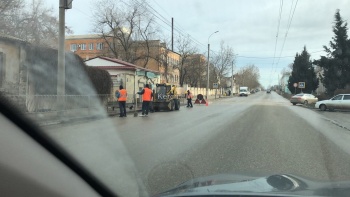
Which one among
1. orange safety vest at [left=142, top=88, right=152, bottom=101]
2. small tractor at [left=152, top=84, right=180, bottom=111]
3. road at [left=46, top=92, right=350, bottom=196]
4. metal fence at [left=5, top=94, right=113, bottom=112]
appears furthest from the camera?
small tractor at [left=152, top=84, right=180, bottom=111]

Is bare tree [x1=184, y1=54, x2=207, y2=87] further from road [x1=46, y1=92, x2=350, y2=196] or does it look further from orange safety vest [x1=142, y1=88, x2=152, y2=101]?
road [x1=46, y1=92, x2=350, y2=196]

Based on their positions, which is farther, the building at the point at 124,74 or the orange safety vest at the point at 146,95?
the building at the point at 124,74

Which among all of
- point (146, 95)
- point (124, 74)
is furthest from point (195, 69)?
point (146, 95)

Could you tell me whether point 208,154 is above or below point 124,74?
below

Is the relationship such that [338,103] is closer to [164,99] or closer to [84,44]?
[164,99]

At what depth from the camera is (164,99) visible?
88.6ft

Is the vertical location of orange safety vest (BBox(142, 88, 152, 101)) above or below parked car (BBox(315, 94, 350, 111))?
above

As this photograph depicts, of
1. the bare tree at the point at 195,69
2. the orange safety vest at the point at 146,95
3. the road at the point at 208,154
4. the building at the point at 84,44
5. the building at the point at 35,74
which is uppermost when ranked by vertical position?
the building at the point at 84,44

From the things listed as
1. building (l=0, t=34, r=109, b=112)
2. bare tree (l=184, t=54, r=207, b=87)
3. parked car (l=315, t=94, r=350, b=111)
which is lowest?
parked car (l=315, t=94, r=350, b=111)

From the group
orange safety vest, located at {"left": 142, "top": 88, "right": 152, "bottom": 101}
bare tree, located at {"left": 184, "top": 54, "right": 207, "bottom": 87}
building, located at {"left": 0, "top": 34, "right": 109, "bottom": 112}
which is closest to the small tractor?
orange safety vest, located at {"left": 142, "top": 88, "right": 152, "bottom": 101}

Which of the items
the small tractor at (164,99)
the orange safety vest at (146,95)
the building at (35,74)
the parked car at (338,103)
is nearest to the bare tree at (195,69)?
the parked car at (338,103)

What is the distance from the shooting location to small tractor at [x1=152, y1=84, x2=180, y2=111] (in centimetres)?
2695

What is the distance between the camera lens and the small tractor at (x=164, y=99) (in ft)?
88.4

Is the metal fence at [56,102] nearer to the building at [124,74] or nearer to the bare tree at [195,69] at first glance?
the building at [124,74]
